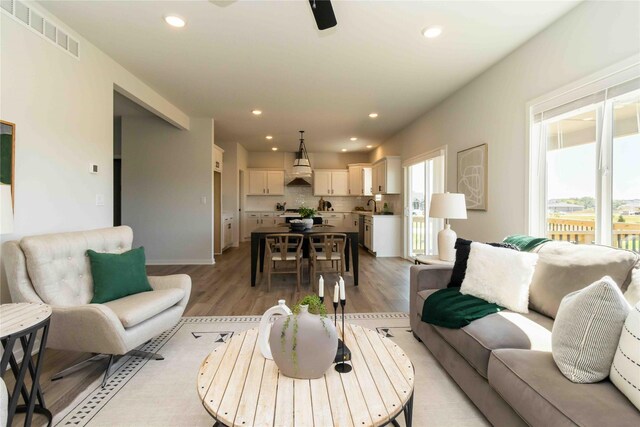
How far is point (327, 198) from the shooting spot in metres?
9.44

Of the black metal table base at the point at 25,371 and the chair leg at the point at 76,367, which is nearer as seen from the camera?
the black metal table base at the point at 25,371

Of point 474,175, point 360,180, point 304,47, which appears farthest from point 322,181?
point 304,47

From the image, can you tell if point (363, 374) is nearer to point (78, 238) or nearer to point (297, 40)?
point (78, 238)

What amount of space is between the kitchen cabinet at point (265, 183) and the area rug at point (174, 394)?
260 inches

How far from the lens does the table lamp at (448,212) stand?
10.2ft

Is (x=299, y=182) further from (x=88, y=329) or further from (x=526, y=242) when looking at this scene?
(x=88, y=329)

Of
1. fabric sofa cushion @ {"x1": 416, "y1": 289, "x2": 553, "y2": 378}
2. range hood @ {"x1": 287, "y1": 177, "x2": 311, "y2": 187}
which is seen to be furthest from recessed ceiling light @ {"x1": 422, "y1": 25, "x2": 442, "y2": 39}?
range hood @ {"x1": 287, "y1": 177, "x2": 311, "y2": 187}

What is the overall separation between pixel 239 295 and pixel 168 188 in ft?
9.55

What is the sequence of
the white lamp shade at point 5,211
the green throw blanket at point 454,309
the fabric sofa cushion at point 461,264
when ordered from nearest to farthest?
the white lamp shade at point 5,211, the green throw blanket at point 454,309, the fabric sofa cushion at point 461,264

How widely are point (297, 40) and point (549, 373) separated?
121 inches

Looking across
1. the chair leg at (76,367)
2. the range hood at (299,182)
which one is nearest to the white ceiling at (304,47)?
the chair leg at (76,367)

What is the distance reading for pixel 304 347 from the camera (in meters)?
1.25

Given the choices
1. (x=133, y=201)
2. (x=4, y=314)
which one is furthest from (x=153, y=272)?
(x=4, y=314)

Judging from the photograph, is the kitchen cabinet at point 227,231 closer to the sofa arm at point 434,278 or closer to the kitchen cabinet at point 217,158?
the kitchen cabinet at point 217,158
